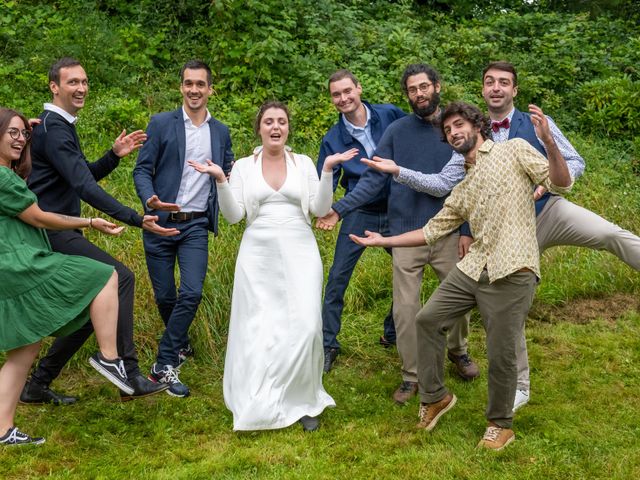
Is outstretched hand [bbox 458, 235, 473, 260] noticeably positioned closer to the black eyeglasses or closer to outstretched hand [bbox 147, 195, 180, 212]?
outstretched hand [bbox 147, 195, 180, 212]

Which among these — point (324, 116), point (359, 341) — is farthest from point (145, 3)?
point (359, 341)

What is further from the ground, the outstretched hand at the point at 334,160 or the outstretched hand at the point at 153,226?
the outstretched hand at the point at 334,160

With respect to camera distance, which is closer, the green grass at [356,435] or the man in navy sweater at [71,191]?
the green grass at [356,435]

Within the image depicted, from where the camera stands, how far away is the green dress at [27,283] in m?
5.06

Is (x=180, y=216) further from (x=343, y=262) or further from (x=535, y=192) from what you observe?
(x=535, y=192)

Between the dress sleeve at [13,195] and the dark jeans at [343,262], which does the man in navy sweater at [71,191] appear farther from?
the dark jeans at [343,262]

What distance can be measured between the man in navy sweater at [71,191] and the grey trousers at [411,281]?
1.72 metres

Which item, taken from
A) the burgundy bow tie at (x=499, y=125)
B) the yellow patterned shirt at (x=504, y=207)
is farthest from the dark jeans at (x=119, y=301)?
the burgundy bow tie at (x=499, y=125)

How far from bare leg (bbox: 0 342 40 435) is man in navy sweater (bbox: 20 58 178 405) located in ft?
1.94

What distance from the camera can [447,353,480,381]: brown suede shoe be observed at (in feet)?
21.4

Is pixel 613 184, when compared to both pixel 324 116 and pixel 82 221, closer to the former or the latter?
pixel 324 116

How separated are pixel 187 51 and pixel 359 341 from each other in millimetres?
6537

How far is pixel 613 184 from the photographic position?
34.4 feet

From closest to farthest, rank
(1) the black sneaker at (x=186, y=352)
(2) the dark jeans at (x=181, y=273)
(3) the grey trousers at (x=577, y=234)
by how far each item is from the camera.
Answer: (3) the grey trousers at (x=577, y=234) < (2) the dark jeans at (x=181, y=273) < (1) the black sneaker at (x=186, y=352)
